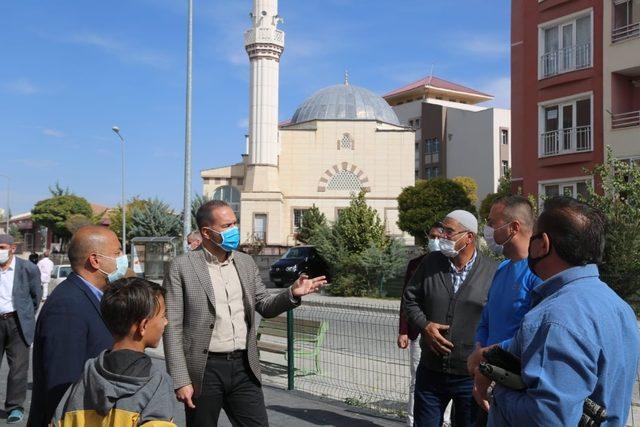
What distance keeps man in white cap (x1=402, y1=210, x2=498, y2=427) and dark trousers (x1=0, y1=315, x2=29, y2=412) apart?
14.3 feet

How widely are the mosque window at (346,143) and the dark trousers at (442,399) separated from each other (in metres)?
50.7

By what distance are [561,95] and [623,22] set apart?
3.22m

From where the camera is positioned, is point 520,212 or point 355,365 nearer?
point 520,212

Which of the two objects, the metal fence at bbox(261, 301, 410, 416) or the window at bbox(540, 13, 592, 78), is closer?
the metal fence at bbox(261, 301, 410, 416)

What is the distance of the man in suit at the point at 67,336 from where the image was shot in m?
3.48

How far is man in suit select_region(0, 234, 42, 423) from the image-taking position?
7.09m

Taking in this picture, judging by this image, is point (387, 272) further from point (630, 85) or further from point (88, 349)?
point (88, 349)

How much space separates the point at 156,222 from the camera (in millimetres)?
50438

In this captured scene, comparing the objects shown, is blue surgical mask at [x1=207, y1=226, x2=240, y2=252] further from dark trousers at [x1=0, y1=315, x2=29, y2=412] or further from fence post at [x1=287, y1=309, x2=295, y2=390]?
dark trousers at [x1=0, y1=315, x2=29, y2=412]

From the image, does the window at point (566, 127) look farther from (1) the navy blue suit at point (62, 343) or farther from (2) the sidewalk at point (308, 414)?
(1) the navy blue suit at point (62, 343)

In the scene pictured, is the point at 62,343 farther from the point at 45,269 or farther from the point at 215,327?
the point at 45,269

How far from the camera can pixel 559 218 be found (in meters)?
2.54

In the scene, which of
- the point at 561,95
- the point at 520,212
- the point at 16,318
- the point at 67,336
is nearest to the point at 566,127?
the point at 561,95

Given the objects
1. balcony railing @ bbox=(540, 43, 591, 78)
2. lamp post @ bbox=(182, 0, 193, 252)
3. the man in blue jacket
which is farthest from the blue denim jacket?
balcony railing @ bbox=(540, 43, 591, 78)
